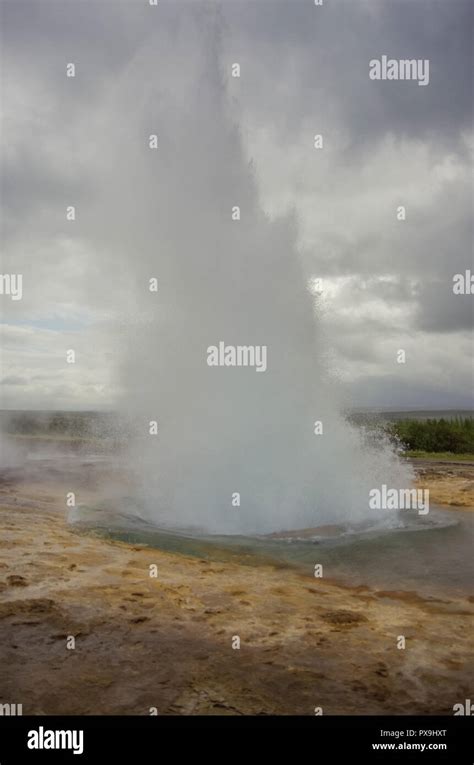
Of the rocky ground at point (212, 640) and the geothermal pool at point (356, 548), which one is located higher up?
the geothermal pool at point (356, 548)

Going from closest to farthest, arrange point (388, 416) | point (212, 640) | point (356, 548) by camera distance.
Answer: point (212, 640) → point (356, 548) → point (388, 416)

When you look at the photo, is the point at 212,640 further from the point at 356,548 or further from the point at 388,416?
the point at 388,416

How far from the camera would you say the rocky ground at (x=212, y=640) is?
168 inches

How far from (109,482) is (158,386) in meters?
5.69

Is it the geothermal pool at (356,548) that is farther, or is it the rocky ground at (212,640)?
the geothermal pool at (356,548)

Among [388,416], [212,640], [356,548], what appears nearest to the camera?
[212,640]

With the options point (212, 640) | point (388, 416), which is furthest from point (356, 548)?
point (388, 416)

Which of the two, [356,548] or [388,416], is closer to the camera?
[356,548]

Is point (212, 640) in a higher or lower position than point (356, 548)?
lower

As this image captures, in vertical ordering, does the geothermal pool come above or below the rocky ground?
above

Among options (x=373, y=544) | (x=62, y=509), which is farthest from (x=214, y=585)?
(x=62, y=509)

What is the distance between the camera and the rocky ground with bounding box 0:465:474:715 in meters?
4.28

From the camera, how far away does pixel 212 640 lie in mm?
5305

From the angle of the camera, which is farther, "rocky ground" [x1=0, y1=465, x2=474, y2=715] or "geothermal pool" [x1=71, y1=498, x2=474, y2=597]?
"geothermal pool" [x1=71, y1=498, x2=474, y2=597]
